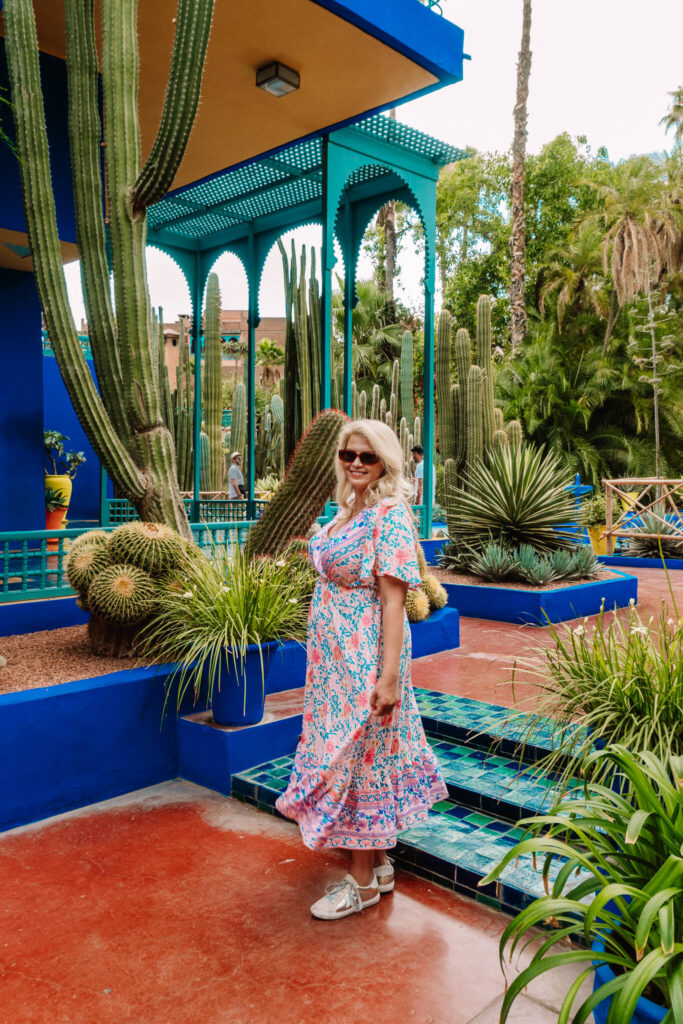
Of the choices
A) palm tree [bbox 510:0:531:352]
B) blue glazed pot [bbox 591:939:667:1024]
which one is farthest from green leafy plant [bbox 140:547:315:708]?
palm tree [bbox 510:0:531:352]

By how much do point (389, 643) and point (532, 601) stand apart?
15.2 ft

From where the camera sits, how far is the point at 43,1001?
2.23 metres

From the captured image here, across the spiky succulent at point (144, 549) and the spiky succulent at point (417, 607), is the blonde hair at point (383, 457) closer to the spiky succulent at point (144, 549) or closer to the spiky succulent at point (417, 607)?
the spiky succulent at point (144, 549)

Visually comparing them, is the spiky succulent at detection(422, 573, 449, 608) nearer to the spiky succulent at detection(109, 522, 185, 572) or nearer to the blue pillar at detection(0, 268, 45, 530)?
the spiky succulent at detection(109, 522, 185, 572)

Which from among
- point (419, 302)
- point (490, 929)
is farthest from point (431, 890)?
point (419, 302)

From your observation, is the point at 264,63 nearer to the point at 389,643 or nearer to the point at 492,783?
the point at 389,643

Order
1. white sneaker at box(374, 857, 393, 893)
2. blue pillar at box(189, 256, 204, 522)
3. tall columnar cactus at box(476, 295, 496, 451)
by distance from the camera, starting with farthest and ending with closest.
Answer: blue pillar at box(189, 256, 204, 522)
tall columnar cactus at box(476, 295, 496, 451)
white sneaker at box(374, 857, 393, 893)

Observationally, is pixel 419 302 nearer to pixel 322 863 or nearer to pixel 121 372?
pixel 121 372

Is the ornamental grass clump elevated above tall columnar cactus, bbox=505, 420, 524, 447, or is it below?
below

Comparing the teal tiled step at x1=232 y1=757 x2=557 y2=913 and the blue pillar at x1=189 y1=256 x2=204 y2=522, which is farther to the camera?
the blue pillar at x1=189 y1=256 x2=204 y2=522

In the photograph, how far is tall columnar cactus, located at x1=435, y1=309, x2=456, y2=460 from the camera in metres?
10.0

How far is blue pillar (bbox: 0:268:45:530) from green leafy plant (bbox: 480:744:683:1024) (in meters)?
5.63

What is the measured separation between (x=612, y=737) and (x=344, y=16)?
16.8 ft

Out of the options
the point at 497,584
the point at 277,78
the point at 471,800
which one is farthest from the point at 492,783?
the point at 277,78
